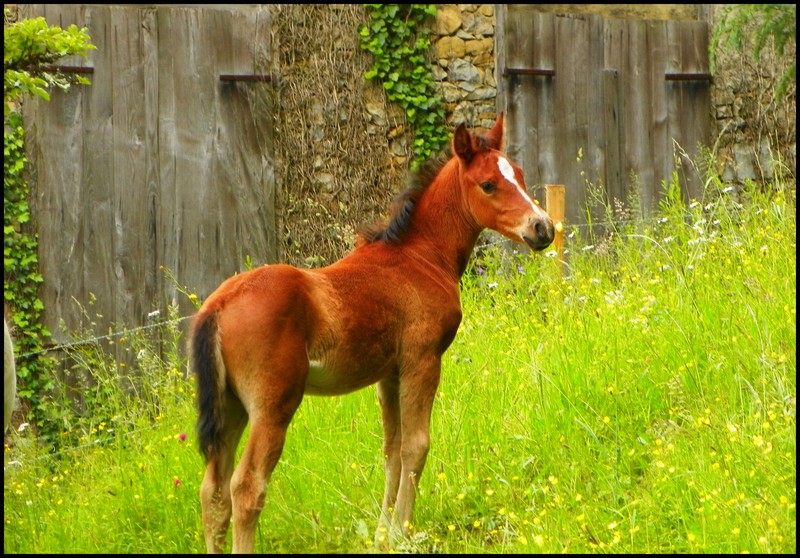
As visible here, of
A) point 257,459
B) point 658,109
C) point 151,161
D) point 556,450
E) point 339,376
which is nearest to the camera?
point 257,459

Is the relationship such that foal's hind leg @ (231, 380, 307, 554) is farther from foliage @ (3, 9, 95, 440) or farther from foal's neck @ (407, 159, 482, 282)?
foliage @ (3, 9, 95, 440)

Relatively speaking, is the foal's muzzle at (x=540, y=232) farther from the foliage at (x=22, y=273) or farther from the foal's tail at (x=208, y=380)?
the foliage at (x=22, y=273)

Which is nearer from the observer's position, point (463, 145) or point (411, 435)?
point (411, 435)

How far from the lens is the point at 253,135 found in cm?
830

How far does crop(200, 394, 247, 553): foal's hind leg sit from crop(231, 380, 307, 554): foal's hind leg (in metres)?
0.14

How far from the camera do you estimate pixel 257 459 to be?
142 inches

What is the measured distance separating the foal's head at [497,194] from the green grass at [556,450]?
1.07 meters

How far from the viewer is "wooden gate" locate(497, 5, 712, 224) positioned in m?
9.05

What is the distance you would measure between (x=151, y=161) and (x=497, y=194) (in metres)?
4.56

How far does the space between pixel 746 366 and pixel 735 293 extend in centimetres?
89

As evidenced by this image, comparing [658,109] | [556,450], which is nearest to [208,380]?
[556,450]

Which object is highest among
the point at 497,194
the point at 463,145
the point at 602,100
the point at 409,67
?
the point at 409,67

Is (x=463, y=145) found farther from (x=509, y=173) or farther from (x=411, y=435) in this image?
(x=411, y=435)

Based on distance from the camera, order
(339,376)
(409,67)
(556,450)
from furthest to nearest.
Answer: (409,67), (556,450), (339,376)
